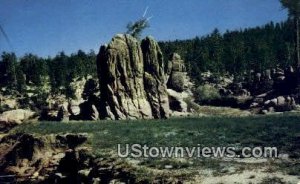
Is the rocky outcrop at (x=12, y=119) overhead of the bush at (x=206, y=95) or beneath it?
beneath

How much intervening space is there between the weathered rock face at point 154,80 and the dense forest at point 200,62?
50.2 meters

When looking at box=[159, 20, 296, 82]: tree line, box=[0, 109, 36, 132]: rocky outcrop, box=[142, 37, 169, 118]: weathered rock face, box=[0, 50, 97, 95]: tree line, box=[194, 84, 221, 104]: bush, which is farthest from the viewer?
box=[159, 20, 296, 82]: tree line

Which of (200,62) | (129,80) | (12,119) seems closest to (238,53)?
(200,62)

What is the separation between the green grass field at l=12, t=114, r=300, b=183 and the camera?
28.7 metres

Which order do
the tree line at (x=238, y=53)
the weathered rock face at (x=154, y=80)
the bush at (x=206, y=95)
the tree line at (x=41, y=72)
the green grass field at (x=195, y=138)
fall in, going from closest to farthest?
the green grass field at (x=195, y=138), the weathered rock face at (x=154, y=80), the bush at (x=206, y=95), the tree line at (x=41, y=72), the tree line at (x=238, y=53)

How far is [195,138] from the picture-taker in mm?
41938

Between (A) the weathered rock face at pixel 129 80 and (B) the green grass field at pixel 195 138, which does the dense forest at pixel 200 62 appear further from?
(B) the green grass field at pixel 195 138

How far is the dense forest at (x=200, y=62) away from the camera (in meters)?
139

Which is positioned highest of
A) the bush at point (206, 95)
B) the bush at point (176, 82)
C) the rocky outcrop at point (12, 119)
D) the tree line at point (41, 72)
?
the tree line at point (41, 72)

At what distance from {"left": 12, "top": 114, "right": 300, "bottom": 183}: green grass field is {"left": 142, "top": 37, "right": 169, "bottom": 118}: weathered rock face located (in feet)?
55.2

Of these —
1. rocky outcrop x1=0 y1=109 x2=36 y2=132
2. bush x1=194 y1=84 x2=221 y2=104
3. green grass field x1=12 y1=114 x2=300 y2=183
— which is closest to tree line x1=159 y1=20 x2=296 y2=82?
bush x1=194 y1=84 x2=221 y2=104

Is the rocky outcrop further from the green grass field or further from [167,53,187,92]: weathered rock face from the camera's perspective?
[167,53,187,92]: weathered rock face

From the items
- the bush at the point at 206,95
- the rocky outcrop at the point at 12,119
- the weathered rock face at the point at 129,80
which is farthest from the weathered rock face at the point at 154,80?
the bush at the point at 206,95

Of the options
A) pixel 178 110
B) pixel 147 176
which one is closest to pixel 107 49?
pixel 178 110
